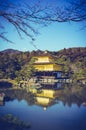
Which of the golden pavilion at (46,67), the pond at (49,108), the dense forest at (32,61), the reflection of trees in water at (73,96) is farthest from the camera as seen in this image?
the golden pavilion at (46,67)

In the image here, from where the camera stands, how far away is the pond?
7.37 ft

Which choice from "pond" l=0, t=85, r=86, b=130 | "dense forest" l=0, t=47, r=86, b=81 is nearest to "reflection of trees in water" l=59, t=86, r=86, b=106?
"pond" l=0, t=85, r=86, b=130

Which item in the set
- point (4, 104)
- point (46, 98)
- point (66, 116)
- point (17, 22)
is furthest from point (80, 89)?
point (17, 22)

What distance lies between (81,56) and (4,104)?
1184 mm

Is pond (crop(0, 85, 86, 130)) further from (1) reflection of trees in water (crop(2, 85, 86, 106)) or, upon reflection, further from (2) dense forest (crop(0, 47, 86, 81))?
(2) dense forest (crop(0, 47, 86, 81))

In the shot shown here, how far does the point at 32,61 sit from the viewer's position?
9.43ft

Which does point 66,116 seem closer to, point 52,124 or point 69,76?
point 52,124

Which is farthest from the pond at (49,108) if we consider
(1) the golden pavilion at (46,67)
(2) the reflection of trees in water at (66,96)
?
(1) the golden pavilion at (46,67)

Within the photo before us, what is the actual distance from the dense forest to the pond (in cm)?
24

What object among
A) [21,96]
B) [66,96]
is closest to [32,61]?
[21,96]

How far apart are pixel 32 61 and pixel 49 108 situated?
0.69m

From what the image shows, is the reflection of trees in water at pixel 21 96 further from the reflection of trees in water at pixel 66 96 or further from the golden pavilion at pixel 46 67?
the golden pavilion at pixel 46 67

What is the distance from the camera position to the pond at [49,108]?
2246mm

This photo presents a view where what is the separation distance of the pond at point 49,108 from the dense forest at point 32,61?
24cm
